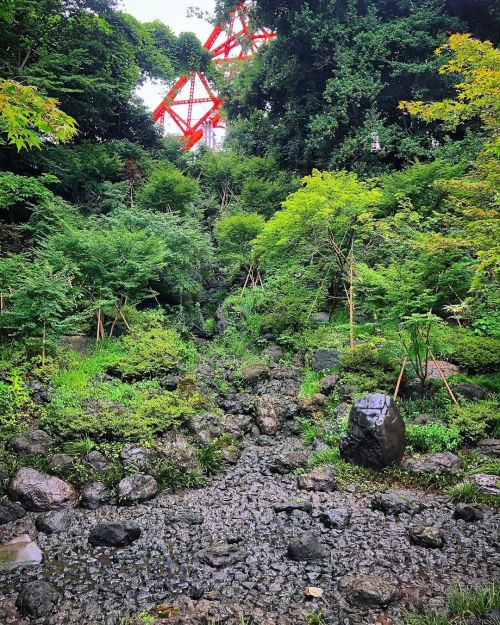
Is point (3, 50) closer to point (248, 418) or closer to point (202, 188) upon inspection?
point (202, 188)

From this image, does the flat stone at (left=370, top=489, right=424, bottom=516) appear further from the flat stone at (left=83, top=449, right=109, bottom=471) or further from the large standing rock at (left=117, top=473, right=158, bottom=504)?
the flat stone at (left=83, top=449, right=109, bottom=471)

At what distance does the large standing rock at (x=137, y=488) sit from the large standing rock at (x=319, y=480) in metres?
2.57

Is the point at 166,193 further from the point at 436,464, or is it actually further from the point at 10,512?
the point at 436,464

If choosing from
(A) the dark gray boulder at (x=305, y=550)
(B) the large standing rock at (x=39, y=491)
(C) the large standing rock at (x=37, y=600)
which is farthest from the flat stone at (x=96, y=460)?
(A) the dark gray boulder at (x=305, y=550)

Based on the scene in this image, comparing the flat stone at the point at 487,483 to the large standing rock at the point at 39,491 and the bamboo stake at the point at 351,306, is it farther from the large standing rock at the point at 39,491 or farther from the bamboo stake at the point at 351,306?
the large standing rock at the point at 39,491

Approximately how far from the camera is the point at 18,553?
5.00m

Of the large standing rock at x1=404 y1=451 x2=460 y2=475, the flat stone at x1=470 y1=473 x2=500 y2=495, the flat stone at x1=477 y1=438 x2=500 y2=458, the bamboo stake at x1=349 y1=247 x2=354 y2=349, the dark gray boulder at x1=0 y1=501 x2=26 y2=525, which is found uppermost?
the bamboo stake at x1=349 y1=247 x2=354 y2=349

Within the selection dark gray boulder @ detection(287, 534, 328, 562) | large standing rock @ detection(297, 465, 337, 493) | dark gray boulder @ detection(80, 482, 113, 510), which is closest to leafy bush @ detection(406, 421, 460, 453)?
large standing rock @ detection(297, 465, 337, 493)

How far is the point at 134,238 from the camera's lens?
1229cm

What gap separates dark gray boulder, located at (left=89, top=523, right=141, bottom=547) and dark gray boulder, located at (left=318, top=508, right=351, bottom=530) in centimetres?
274

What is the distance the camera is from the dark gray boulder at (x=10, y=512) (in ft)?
18.7

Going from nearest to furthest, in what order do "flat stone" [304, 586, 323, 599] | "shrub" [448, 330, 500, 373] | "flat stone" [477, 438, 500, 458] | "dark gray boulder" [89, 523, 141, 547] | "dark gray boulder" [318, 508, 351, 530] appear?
"flat stone" [304, 586, 323, 599]
"dark gray boulder" [89, 523, 141, 547]
"dark gray boulder" [318, 508, 351, 530]
"flat stone" [477, 438, 500, 458]
"shrub" [448, 330, 500, 373]

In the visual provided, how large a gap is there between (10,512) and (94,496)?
1177 mm

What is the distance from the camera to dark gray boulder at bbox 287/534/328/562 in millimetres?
4918
